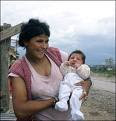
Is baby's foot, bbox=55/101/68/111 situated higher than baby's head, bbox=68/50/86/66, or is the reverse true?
baby's head, bbox=68/50/86/66

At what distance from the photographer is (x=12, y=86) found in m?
3.16

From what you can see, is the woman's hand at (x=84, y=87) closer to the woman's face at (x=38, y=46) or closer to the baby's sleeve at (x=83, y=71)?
the baby's sleeve at (x=83, y=71)

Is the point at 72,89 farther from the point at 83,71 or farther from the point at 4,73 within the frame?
the point at 4,73

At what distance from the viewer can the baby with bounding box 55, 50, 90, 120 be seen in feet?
10.2

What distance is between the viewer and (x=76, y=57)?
135 inches

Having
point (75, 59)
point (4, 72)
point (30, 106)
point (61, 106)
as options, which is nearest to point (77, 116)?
point (61, 106)

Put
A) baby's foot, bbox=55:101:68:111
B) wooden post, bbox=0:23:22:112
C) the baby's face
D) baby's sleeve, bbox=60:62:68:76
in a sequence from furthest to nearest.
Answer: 1. wooden post, bbox=0:23:22:112
2. the baby's face
3. baby's sleeve, bbox=60:62:68:76
4. baby's foot, bbox=55:101:68:111

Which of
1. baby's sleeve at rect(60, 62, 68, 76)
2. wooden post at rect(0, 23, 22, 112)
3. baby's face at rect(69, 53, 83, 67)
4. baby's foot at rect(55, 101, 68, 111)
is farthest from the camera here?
wooden post at rect(0, 23, 22, 112)

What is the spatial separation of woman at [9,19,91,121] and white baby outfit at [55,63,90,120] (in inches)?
2.1

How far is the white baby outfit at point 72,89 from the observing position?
122 inches

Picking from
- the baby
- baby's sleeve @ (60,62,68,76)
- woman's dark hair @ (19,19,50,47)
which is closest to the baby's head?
the baby

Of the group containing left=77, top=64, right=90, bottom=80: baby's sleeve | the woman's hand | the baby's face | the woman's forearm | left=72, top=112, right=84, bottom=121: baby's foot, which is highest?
the baby's face

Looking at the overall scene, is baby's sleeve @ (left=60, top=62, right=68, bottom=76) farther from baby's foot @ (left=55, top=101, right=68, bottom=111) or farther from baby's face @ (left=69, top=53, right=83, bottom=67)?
baby's foot @ (left=55, top=101, right=68, bottom=111)

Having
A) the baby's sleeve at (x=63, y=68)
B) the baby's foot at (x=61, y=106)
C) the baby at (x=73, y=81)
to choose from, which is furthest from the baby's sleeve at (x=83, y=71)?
the baby's foot at (x=61, y=106)
